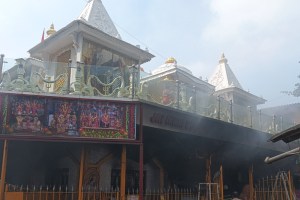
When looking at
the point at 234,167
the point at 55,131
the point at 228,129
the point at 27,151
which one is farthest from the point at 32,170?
the point at 234,167

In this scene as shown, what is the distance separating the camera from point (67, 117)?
11125 mm

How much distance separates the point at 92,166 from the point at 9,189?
9.93 ft

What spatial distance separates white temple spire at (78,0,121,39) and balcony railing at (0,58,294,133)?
150 inches

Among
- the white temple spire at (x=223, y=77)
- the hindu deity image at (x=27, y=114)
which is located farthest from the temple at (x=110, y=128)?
the white temple spire at (x=223, y=77)

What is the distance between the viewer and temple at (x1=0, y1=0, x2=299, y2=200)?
11.0 metres

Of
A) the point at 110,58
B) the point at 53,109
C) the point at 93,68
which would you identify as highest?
the point at 110,58

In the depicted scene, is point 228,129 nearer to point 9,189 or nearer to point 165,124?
point 165,124

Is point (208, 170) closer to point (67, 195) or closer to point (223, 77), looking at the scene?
point (67, 195)

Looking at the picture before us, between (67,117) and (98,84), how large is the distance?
193 centimetres

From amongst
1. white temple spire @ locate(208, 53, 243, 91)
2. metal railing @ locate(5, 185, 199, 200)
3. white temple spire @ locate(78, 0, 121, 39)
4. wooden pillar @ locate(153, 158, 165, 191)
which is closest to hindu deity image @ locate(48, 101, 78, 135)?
metal railing @ locate(5, 185, 199, 200)

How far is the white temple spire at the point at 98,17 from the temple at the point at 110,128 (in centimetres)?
7

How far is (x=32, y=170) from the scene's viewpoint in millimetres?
13969

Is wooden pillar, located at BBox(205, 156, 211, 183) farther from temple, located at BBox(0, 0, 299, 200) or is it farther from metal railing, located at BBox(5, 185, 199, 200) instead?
metal railing, located at BBox(5, 185, 199, 200)

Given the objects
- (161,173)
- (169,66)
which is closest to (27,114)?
(161,173)
